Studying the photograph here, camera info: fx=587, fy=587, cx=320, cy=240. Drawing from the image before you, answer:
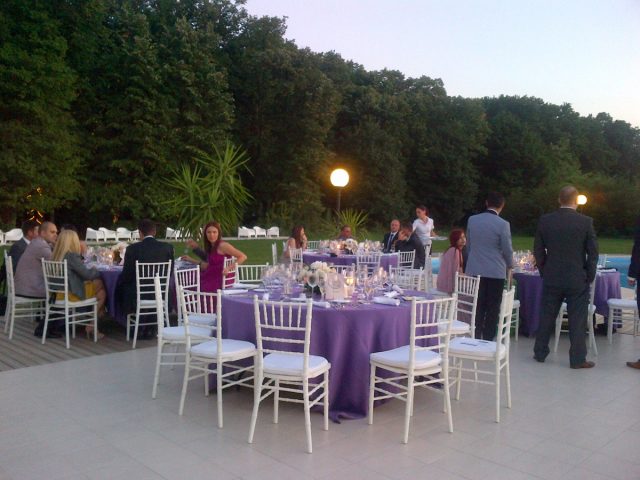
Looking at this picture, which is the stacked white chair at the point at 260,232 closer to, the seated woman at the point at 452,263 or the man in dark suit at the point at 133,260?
the man in dark suit at the point at 133,260

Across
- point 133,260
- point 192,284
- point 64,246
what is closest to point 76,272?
point 64,246

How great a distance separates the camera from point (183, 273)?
665 centimetres

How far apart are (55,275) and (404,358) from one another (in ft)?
15.4

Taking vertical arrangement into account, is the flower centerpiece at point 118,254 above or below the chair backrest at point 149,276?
above

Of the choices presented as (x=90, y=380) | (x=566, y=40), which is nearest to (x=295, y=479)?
→ (x=90, y=380)

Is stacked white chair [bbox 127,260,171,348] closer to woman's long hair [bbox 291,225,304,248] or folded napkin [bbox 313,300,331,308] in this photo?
folded napkin [bbox 313,300,331,308]

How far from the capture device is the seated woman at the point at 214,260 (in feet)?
21.8

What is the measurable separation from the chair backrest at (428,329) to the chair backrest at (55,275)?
4289 millimetres

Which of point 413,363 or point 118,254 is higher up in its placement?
point 118,254

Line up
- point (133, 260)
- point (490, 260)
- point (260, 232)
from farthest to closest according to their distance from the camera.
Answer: point (260, 232)
point (133, 260)
point (490, 260)

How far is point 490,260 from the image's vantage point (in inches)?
251

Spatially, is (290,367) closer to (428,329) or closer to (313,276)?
(313,276)

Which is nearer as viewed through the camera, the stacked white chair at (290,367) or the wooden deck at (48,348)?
the stacked white chair at (290,367)

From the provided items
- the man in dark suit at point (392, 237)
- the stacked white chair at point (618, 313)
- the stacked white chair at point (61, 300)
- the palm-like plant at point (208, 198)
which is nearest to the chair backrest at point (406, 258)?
the man in dark suit at point (392, 237)
